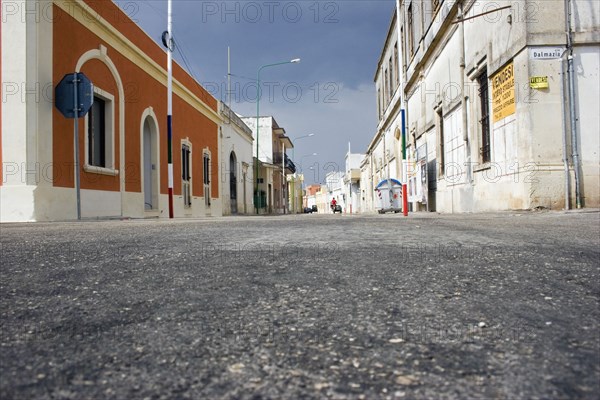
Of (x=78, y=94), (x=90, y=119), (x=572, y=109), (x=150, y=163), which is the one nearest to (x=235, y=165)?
(x=150, y=163)

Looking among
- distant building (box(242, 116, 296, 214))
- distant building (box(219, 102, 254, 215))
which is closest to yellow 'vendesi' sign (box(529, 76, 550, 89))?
distant building (box(219, 102, 254, 215))

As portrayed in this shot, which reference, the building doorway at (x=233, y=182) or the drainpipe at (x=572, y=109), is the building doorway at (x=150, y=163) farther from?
the drainpipe at (x=572, y=109)

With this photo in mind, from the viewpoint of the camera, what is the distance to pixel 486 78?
988cm

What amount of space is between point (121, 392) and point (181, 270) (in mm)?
1162

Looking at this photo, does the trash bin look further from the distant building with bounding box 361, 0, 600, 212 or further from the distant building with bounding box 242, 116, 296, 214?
the distant building with bounding box 242, 116, 296, 214

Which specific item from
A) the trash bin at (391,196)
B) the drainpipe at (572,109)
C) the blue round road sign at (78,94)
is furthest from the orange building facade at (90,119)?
the drainpipe at (572,109)

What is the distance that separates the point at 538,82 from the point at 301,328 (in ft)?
27.0

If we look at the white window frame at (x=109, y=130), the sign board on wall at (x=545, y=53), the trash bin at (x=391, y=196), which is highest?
the sign board on wall at (x=545, y=53)

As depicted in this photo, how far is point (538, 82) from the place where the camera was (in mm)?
7719

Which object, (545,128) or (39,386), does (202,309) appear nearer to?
(39,386)

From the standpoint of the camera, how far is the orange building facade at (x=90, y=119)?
24.3 feet

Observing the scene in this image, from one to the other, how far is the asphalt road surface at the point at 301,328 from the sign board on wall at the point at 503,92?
706cm

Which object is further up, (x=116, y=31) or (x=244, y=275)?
(x=116, y=31)

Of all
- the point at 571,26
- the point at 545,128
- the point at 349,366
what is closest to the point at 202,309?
the point at 349,366
